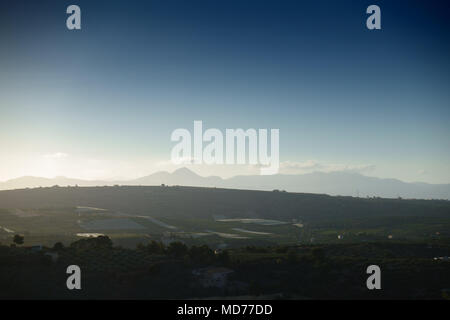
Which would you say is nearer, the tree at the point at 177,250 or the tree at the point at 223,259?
the tree at the point at 223,259

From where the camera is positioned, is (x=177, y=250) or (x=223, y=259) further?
(x=177, y=250)

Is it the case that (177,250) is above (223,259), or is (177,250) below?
above

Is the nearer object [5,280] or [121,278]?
[5,280]

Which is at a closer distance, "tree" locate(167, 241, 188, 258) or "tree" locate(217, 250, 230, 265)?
"tree" locate(217, 250, 230, 265)
